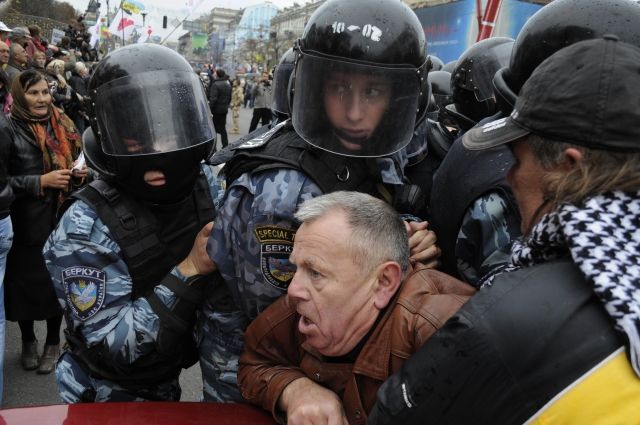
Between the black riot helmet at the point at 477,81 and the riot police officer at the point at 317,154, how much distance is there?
2.58 feet

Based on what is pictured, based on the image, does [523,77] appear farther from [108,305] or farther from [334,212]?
[108,305]

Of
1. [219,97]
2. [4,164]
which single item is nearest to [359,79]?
[4,164]

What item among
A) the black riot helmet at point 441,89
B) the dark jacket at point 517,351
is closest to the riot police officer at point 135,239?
the dark jacket at point 517,351

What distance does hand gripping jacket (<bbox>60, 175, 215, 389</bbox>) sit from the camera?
1.74 metres

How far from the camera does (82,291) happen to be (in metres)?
1.72

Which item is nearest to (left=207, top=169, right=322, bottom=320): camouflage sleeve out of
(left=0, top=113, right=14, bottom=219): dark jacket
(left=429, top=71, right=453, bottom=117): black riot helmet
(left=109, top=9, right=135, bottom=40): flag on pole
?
(left=0, top=113, right=14, bottom=219): dark jacket

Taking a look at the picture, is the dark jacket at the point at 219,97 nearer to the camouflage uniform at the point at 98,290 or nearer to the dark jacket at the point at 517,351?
the camouflage uniform at the point at 98,290

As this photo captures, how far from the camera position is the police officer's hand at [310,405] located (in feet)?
4.01

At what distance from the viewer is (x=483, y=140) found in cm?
125

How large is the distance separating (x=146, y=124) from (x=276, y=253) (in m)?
0.74

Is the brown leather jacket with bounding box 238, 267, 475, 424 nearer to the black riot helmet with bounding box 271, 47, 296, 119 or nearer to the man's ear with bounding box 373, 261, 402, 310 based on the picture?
the man's ear with bounding box 373, 261, 402, 310

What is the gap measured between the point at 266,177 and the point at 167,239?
642 mm

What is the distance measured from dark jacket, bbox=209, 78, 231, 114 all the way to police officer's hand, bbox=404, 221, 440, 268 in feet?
36.3

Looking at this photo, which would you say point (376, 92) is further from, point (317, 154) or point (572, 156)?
point (572, 156)
